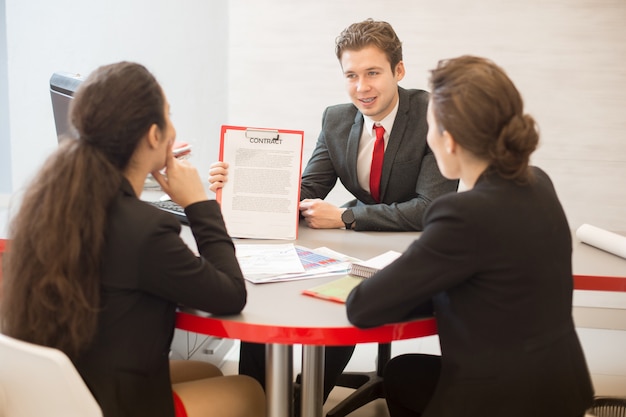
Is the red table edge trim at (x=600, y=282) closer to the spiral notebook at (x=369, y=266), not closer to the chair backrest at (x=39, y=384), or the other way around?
the spiral notebook at (x=369, y=266)

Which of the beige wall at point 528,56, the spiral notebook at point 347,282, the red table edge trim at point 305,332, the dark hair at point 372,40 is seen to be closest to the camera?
the red table edge trim at point 305,332

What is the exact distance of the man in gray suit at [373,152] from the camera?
2.45 m

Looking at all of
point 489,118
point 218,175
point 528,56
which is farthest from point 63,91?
point 528,56

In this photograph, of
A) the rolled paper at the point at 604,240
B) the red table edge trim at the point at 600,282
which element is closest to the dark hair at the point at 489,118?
the red table edge trim at the point at 600,282

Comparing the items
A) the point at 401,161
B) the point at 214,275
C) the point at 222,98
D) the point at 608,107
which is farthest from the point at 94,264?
the point at 608,107

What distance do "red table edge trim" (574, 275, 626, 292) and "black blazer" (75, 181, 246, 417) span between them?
94 centimetres

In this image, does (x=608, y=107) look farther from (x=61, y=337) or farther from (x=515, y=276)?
(x=61, y=337)

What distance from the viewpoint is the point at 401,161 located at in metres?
2.59

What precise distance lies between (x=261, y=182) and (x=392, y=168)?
53cm

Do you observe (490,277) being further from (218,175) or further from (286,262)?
(218,175)

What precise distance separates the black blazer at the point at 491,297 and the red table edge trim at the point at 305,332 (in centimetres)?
4

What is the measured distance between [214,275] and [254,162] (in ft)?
2.54

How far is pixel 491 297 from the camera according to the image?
1.51 metres

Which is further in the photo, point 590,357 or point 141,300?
point 590,357
